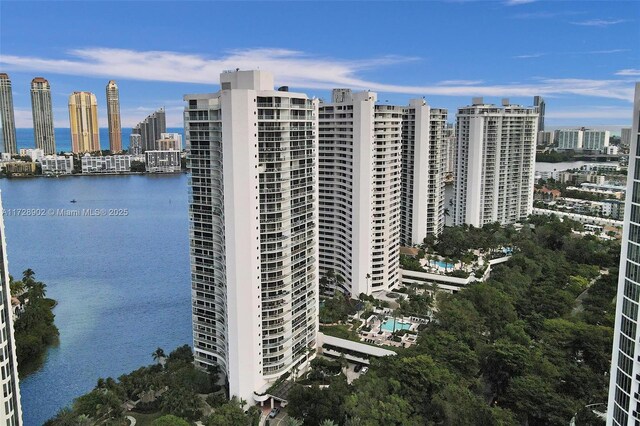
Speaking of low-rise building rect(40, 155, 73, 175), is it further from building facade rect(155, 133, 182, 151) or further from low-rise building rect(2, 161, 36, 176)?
building facade rect(155, 133, 182, 151)

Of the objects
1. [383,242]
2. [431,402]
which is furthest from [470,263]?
[431,402]

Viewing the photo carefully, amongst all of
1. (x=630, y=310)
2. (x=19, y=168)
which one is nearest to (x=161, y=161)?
(x=19, y=168)

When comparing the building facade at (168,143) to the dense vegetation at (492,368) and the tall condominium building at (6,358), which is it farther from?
the tall condominium building at (6,358)

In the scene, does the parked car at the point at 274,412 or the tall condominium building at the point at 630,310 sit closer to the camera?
the tall condominium building at the point at 630,310

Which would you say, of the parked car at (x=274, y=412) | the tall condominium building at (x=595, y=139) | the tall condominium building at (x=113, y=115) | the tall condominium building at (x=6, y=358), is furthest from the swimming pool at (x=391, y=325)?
the tall condominium building at (x=113, y=115)

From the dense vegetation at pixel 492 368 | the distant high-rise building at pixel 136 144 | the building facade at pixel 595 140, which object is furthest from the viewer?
the distant high-rise building at pixel 136 144

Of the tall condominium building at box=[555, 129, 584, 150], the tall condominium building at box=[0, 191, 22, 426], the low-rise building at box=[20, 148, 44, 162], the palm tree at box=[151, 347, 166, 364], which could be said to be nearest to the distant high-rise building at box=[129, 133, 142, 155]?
the low-rise building at box=[20, 148, 44, 162]

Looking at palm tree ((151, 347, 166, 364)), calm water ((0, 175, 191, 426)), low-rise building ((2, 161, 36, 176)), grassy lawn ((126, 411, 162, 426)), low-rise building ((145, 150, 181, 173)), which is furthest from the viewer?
low-rise building ((145, 150, 181, 173))

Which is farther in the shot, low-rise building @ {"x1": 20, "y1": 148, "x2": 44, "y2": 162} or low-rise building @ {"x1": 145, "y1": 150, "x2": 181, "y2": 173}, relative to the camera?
low-rise building @ {"x1": 145, "y1": 150, "x2": 181, "y2": 173}
